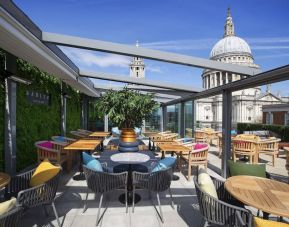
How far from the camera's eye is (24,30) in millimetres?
3512

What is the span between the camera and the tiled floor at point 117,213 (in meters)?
3.20

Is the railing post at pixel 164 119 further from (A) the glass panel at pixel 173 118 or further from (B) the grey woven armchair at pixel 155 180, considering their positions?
(B) the grey woven armchair at pixel 155 180

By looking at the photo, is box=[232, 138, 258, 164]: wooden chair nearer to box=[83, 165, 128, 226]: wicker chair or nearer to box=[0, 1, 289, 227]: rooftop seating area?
box=[0, 1, 289, 227]: rooftop seating area

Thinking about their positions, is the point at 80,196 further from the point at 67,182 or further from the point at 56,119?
the point at 56,119

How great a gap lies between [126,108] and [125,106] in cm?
5

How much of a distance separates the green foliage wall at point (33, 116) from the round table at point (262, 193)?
14.7ft

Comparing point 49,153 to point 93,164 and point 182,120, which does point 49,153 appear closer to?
point 93,164

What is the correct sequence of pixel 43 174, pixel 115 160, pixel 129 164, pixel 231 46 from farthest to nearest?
pixel 231 46
pixel 115 160
pixel 129 164
pixel 43 174

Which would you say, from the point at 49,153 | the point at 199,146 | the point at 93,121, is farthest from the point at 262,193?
the point at 93,121

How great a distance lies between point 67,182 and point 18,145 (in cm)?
180

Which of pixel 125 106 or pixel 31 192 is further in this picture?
pixel 125 106

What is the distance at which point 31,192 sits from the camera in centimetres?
264

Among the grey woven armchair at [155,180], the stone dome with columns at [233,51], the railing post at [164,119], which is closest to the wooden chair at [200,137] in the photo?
the railing post at [164,119]

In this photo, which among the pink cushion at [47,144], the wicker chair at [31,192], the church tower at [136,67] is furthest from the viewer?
the church tower at [136,67]
